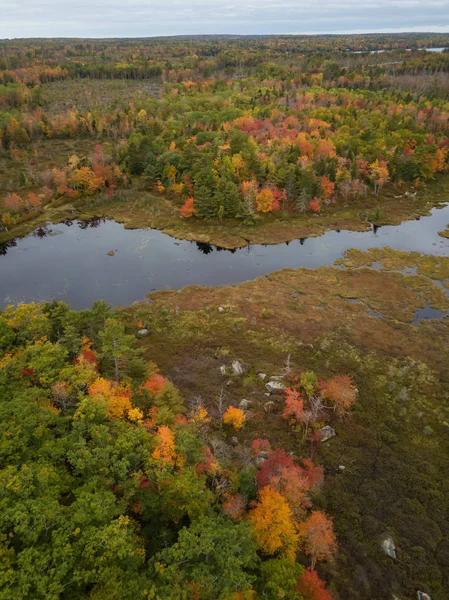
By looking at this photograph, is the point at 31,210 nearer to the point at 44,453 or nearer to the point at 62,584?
the point at 44,453

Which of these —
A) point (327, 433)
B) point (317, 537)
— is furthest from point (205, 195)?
point (317, 537)

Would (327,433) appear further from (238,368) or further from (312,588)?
(312,588)

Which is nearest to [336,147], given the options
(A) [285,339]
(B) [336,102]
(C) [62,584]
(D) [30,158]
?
(B) [336,102]

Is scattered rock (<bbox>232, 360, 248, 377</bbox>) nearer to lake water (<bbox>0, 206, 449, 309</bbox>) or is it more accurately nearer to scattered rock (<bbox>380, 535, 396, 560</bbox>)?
scattered rock (<bbox>380, 535, 396, 560</bbox>)

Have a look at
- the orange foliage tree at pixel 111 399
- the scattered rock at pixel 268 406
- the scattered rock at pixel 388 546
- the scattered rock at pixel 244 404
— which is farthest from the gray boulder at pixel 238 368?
the scattered rock at pixel 388 546

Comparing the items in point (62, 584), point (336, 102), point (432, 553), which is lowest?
point (432, 553)

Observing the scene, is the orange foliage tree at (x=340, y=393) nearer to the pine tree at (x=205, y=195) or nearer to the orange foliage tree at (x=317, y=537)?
the orange foliage tree at (x=317, y=537)

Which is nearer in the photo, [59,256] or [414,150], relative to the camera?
[59,256]
